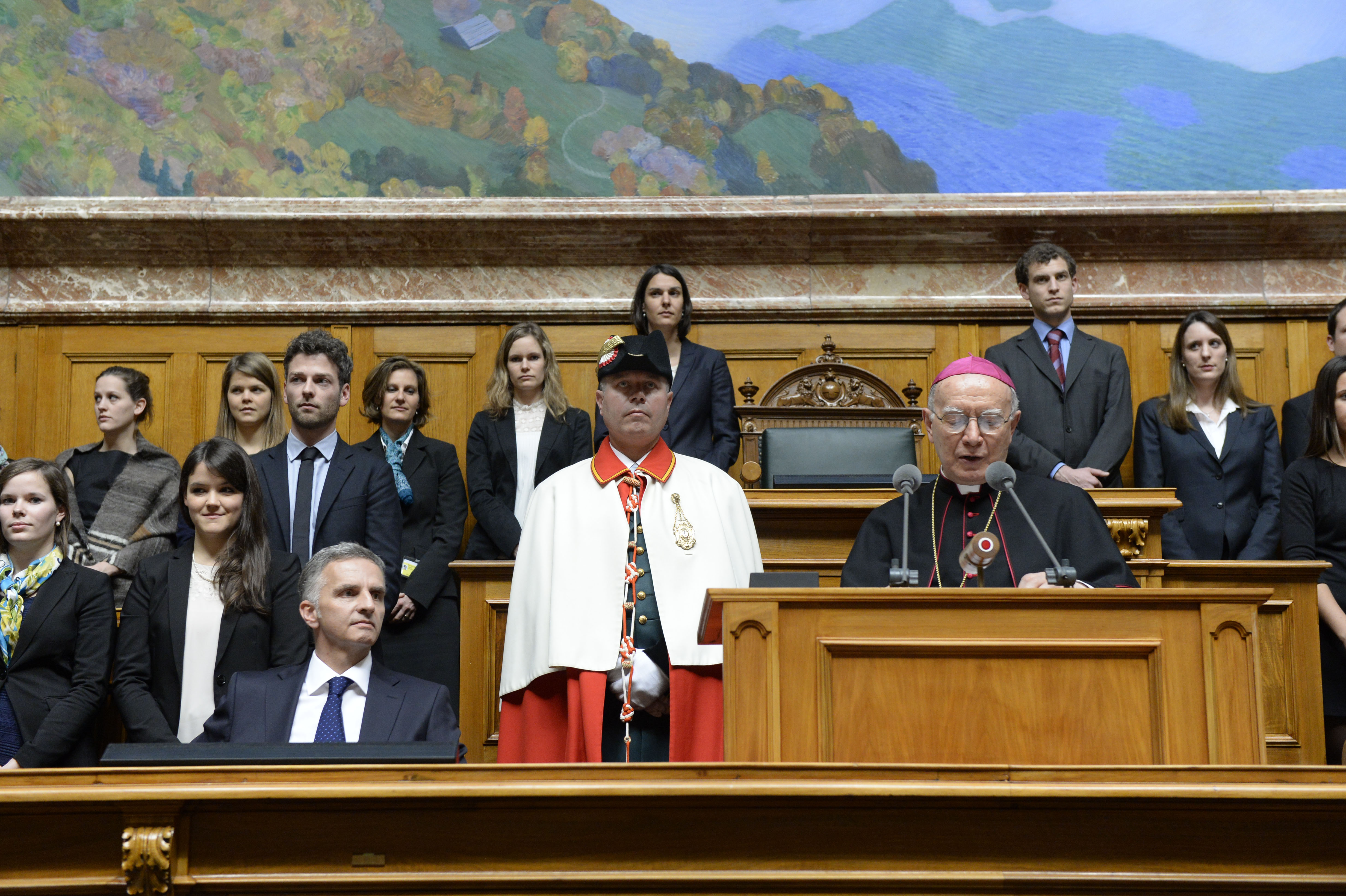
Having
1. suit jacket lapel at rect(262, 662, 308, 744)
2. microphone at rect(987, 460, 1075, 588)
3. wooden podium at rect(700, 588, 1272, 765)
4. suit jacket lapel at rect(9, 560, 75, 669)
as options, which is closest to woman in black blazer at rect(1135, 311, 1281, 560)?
microphone at rect(987, 460, 1075, 588)

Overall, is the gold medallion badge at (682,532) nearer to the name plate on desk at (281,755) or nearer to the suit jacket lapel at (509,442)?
the name plate on desk at (281,755)

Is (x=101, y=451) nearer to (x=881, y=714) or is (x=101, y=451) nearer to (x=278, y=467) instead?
(x=278, y=467)

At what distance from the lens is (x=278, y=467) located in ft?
14.4

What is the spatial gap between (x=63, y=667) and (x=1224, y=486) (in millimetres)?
3904

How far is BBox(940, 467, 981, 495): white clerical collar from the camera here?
12.0ft

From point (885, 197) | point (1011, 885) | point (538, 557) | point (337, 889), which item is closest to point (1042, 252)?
point (885, 197)

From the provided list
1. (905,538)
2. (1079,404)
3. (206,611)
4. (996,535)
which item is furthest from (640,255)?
(905,538)

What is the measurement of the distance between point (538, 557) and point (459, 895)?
139 centimetres

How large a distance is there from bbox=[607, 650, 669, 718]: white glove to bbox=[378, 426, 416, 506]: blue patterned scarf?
1.55m

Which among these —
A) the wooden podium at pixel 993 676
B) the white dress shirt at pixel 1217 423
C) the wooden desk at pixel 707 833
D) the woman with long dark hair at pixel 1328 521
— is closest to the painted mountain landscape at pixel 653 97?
the white dress shirt at pixel 1217 423

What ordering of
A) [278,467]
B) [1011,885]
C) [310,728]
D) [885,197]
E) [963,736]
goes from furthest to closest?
1. [885,197]
2. [278,467]
3. [310,728]
4. [963,736]
5. [1011,885]

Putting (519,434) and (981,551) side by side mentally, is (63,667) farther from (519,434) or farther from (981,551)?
(981,551)

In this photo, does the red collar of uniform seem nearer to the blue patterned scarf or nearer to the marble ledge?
the blue patterned scarf

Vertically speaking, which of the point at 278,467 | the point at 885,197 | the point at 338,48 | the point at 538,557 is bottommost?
the point at 538,557
